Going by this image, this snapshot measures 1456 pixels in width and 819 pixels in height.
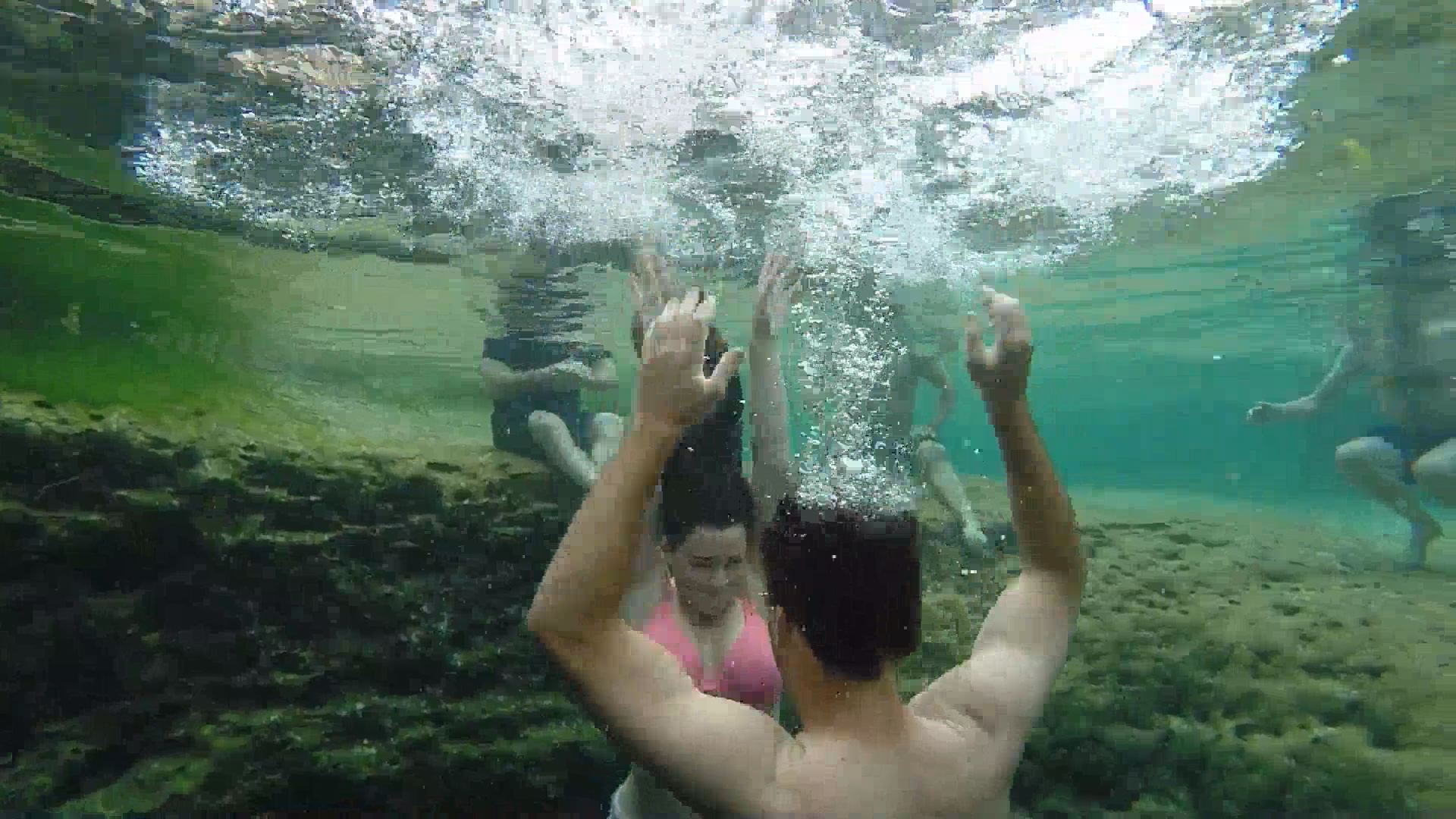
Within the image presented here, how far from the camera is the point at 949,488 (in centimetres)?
1046

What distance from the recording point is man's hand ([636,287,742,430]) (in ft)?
6.36

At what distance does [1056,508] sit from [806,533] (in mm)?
931

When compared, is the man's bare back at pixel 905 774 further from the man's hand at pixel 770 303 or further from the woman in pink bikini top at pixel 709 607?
the man's hand at pixel 770 303

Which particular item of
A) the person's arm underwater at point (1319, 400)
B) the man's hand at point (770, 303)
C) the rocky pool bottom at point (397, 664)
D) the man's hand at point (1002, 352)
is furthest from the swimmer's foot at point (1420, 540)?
the man's hand at point (1002, 352)

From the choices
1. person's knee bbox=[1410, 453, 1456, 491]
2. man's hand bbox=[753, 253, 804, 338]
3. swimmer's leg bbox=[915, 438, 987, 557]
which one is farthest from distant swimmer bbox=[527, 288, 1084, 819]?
person's knee bbox=[1410, 453, 1456, 491]

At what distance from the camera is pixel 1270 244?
1681 centimetres

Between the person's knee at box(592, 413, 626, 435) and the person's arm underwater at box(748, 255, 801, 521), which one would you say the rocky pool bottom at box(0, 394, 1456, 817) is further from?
the person's arm underwater at box(748, 255, 801, 521)

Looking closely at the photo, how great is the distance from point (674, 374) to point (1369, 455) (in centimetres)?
1449

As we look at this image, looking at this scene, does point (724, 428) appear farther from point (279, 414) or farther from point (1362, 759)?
point (279, 414)

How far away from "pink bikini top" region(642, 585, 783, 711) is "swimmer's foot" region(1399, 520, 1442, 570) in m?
12.8

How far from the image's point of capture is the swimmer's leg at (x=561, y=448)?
870 centimetres

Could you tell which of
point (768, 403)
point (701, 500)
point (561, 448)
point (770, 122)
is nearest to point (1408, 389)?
point (770, 122)

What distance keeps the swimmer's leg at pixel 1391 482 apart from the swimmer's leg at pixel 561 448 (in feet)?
39.4

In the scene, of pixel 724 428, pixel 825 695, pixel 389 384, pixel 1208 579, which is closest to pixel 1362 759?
pixel 1208 579
